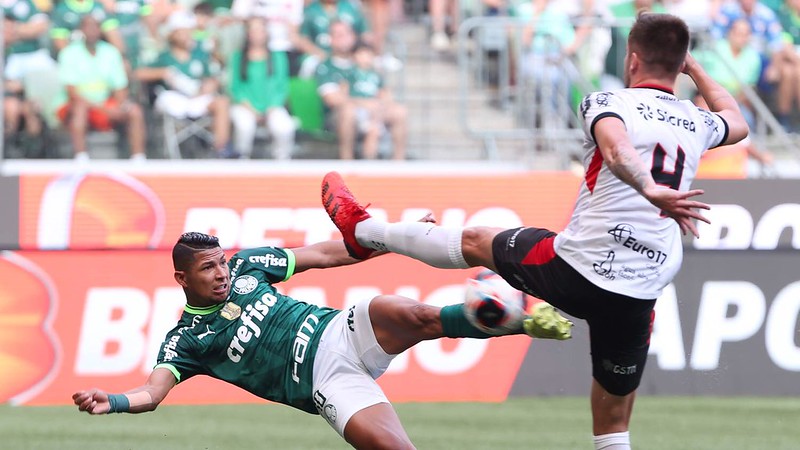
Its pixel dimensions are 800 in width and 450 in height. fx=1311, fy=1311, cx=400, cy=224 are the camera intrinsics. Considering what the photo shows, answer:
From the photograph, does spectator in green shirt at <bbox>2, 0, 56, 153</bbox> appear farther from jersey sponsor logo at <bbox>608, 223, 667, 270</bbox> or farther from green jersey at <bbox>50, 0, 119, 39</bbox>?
jersey sponsor logo at <bbox>608, 223, 667, 270</bbox>

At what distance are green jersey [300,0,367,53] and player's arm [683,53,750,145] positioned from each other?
7867 millimetres

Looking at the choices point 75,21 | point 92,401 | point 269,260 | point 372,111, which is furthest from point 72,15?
point 92,401

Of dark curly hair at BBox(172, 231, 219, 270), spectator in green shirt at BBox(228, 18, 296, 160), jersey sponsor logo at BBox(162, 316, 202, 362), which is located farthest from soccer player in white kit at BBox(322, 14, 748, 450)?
spectator in green shirt at BBox(228, 18, 296, 160)

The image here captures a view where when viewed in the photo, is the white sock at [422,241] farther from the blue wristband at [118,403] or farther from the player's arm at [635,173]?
the blue wristband at [118,403]

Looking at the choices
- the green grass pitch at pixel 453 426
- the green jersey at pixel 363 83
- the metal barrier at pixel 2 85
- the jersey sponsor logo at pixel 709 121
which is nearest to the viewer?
the jersey sponsor logo at pixel 709 121

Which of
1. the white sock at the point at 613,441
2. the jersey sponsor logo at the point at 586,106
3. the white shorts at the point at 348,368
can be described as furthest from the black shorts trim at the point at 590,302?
the white shorts at the point at 348,368

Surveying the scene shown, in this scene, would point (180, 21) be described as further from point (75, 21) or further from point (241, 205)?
point (241, 205)

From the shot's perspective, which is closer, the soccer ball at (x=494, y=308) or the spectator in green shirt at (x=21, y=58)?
the soccer ball at (x=494, y=308)

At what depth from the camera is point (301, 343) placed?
664 centimetres

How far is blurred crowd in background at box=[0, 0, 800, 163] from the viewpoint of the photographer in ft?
44.0

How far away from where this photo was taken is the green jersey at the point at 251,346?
6.58 meters

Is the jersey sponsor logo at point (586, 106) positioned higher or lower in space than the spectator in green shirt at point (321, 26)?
higher

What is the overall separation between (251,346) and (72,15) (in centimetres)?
810

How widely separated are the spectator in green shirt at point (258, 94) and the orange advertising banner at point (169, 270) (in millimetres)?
2129
